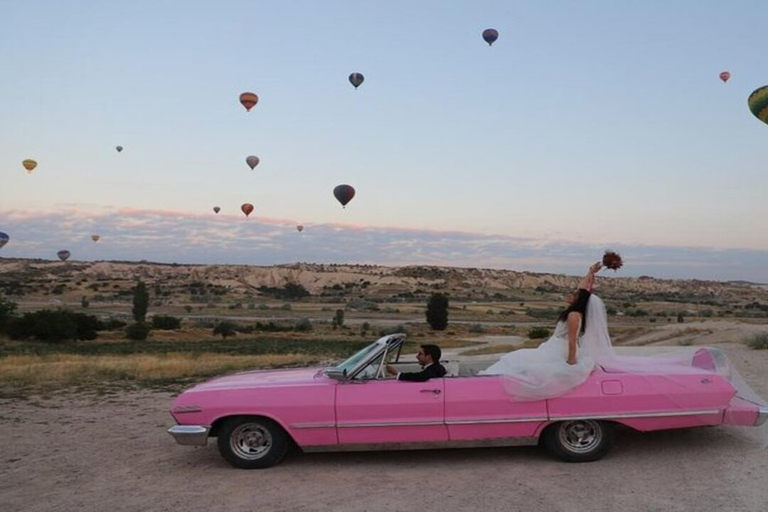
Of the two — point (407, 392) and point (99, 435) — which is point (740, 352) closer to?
point (407, 392)

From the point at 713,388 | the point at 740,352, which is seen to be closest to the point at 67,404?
the point at 713,388

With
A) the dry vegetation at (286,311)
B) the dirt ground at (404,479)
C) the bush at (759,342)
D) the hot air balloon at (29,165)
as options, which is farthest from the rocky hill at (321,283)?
the dirt ground at (404,479)

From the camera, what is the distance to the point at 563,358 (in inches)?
308

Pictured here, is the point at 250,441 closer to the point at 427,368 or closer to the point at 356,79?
the point at 427,368

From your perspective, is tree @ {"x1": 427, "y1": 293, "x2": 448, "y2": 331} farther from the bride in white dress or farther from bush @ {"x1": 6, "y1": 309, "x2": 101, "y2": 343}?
the bride in white dress

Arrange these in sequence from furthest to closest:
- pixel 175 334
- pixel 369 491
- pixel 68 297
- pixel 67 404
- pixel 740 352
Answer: pixel 68 297, pixel 175 334, pixel 740 352, pixel 67 404, pixel 369 491

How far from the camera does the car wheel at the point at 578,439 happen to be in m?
7.55

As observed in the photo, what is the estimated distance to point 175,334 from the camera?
156 ft

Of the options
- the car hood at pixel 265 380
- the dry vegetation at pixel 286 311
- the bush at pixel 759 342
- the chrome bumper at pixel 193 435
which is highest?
the car hood at pixel 265 380

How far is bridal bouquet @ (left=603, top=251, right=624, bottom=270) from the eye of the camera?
315 inches

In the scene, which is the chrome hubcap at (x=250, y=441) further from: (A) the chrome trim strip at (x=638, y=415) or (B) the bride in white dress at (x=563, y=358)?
(A) the chrome trim strip at (x=638, y=415)

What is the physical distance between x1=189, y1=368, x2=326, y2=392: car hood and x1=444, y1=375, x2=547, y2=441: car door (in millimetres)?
1488

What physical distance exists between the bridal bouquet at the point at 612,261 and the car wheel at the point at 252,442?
12.8 feet

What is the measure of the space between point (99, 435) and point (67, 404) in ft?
12.4
